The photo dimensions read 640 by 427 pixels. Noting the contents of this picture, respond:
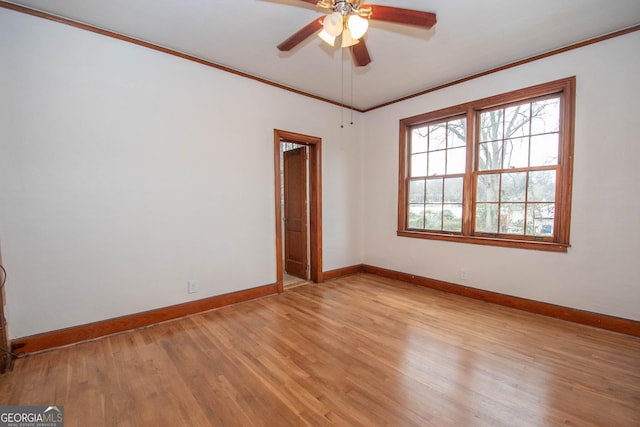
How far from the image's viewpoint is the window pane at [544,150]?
2938 mm

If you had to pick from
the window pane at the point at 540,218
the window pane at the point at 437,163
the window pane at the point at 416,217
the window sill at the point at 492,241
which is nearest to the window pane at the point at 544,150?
the window pane at the point at 540,218

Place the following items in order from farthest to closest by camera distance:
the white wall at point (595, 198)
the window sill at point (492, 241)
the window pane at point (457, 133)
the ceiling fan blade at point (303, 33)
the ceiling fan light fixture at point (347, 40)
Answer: the window pane at point (457, 133) → the window sill at point (492, 241) → the white wall at point (595, 198) → the ceiling fan light fixture at point (347, 40) → the ceiling fan blade at point (303, 33)

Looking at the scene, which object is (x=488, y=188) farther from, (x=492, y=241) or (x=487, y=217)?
(x=492, y=241)

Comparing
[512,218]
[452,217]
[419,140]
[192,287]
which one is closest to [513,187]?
[512,218]

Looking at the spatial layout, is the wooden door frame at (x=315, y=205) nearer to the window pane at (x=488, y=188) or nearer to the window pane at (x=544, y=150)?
the window pane at (x=488, y=188)

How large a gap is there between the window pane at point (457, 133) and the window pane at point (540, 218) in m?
1.17

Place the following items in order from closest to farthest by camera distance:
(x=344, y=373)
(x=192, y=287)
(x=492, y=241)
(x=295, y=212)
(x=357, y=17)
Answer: (x=357, y=17) → (x=344, y=373) → (x=192, y=287) → (x=492, y=241) → (x=295, y=212)

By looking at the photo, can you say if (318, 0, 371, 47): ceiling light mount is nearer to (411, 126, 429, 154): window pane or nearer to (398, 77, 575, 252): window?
(398, 77, 575, 252): window

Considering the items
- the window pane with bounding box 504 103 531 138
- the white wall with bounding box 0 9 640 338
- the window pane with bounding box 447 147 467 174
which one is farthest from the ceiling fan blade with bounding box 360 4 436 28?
the window pane with bounding box 447 147 467 174

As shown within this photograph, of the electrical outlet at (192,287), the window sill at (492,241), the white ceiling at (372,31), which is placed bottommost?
the electrical outlet at (192,287)

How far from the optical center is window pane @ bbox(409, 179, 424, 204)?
4117 millimetres

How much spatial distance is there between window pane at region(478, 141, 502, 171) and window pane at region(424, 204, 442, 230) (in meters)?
0.79

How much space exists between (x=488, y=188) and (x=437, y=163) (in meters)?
0.80

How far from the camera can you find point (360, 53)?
7.21 ft
